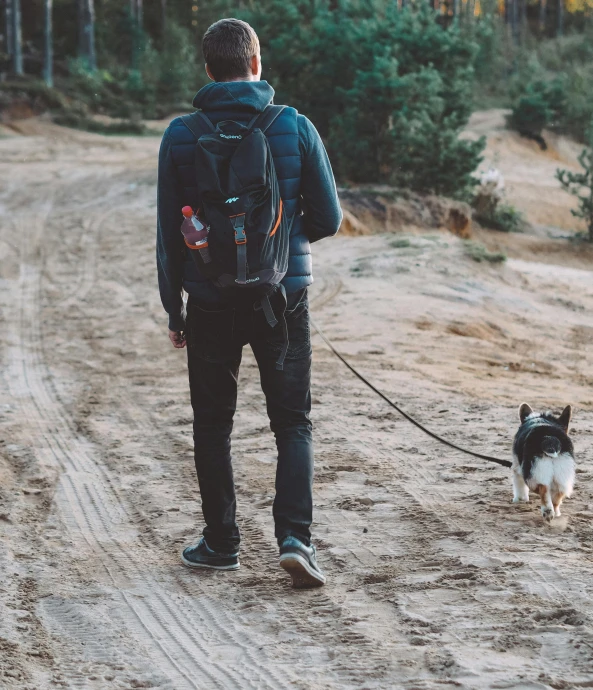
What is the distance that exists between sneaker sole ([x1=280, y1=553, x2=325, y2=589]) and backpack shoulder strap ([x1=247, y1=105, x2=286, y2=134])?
162 cm

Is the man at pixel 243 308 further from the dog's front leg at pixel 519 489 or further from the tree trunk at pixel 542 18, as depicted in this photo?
the tree trunk at pixel 542 18

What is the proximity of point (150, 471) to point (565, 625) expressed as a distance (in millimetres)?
2781

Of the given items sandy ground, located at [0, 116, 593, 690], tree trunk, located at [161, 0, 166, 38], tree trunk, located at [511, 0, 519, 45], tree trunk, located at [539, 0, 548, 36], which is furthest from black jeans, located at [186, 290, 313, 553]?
tree trunk, located at [539, 0, 548, 36]

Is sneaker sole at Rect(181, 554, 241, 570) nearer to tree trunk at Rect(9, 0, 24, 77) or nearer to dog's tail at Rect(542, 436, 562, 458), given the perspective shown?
dog's tail at Rect(542, 436, 562, 458)

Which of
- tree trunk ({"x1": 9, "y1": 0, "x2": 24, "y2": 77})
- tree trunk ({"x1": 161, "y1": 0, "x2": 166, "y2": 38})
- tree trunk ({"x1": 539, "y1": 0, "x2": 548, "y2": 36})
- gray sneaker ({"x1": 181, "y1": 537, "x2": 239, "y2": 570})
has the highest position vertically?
tree trunk ({"x1": 539, "y1": 0, "x2": 548, "y2": 36})

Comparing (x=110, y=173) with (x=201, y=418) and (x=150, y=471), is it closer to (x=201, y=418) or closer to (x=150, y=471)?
(x=150, y=471)

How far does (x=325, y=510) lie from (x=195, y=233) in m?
1.88

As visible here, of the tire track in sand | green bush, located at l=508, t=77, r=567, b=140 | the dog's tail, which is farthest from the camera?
green bush, located at l=508, t=77, r=567, b=140

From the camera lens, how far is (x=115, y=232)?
1365 cm

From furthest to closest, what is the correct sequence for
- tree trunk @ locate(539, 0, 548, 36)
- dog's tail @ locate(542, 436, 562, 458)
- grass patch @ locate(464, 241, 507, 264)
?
tree trunk @ locate(539, 0, 548, 36), grass patch @ locate(464, 241, 507, 264), dog's tail @ locate(542, 436, 562, 458)

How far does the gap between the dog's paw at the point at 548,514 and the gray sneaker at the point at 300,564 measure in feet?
4.06

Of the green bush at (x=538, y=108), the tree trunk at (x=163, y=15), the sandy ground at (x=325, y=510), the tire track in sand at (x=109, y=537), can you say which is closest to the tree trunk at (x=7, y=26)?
the tree trunk at (x=163, y=15)

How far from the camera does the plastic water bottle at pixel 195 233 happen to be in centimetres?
321

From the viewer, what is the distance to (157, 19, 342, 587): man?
10.9ft
